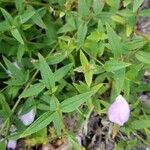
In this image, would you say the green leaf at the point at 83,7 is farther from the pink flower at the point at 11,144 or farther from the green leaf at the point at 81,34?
the pink flower at the point at 11,144

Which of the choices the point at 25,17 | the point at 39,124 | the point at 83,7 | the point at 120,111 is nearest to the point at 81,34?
the point at 83,7

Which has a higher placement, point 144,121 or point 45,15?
point 45,15

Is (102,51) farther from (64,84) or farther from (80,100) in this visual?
(80,100)

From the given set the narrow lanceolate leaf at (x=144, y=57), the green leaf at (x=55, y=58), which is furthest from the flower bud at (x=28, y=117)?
the narrow lanceolate leaf at (x=144, y=57)

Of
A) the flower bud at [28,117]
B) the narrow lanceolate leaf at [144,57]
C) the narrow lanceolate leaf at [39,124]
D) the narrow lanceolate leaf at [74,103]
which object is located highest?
the narrow lanceolate leaf at [144,57]

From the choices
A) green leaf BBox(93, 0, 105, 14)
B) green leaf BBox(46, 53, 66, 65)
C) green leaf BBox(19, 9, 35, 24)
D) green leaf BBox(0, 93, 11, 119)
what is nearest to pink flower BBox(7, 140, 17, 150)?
green leaf BBox(0, 93, 11, 119)

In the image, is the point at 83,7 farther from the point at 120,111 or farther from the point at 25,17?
the point at 120,111

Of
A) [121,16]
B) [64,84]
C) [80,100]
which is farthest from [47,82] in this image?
[121,16]
